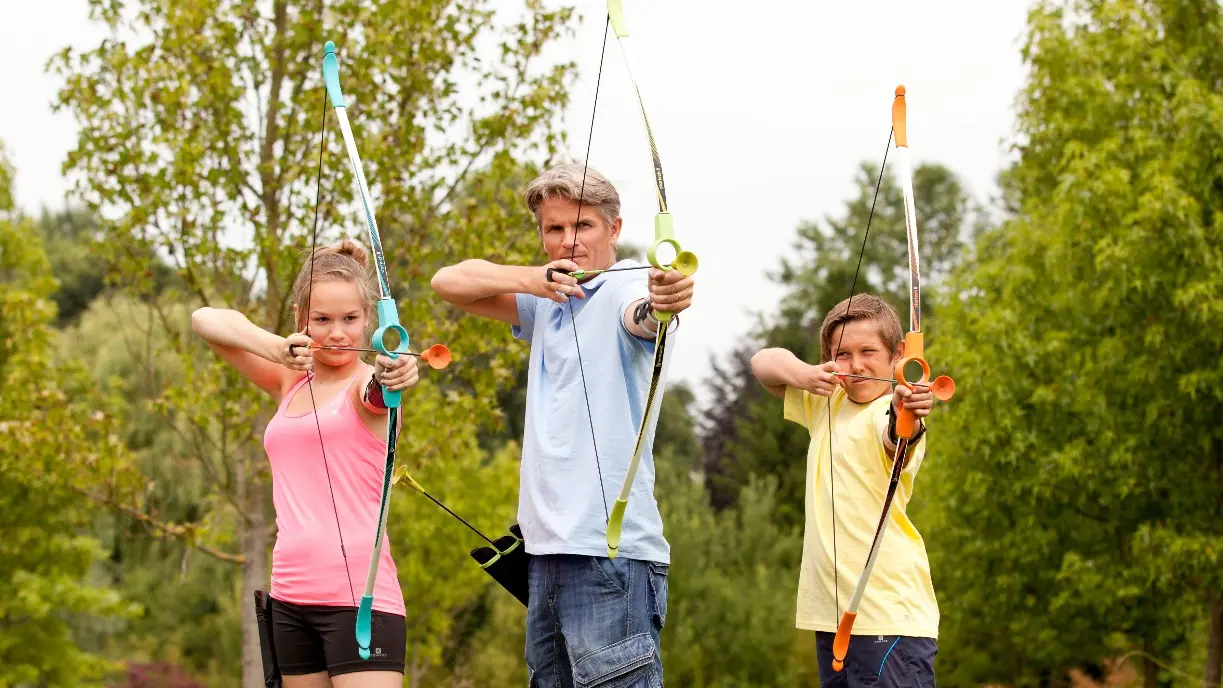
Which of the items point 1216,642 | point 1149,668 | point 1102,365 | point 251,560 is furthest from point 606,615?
point 1149,668

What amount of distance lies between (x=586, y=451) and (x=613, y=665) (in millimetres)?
427

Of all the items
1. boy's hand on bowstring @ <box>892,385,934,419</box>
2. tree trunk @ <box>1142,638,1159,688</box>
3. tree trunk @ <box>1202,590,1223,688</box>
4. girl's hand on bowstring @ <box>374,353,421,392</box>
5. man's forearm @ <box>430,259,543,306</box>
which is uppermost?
man's forearm @ <box>430,259,543,306</box>

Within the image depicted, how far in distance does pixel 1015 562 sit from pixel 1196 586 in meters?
2.31

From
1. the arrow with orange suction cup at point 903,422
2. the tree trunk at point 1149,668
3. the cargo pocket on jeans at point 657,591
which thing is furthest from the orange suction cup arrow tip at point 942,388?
the tree trunk at point 1149,668

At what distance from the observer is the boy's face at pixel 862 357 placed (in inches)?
130

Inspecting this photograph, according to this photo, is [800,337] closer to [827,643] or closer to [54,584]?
[54,584]

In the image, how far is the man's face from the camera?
283cm

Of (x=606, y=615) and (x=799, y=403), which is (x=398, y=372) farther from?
(x=799, y=403)

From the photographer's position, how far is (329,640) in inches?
113

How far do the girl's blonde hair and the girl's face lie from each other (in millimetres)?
23

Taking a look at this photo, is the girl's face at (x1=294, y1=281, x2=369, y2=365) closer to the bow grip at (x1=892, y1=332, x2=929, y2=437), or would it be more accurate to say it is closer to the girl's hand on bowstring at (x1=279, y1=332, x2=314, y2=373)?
the girl's hand on bowstring at (x1=279, y1=332, x2=314, y2=373)

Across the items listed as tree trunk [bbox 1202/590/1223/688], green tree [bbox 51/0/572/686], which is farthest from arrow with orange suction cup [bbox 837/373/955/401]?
tree trunk [bbox 1202/590/1223/688]

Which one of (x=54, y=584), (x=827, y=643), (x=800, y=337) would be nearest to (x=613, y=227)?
(x=827, y=643)

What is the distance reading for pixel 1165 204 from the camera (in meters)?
10.4
